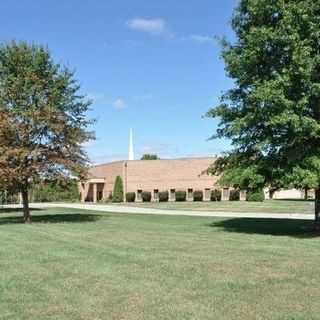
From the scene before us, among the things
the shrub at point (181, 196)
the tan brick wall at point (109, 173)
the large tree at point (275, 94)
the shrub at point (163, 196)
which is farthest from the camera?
the tan brick wall at point (109, 173)

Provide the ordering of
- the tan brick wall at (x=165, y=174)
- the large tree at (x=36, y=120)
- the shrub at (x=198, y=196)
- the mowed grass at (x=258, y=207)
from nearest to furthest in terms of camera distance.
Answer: the large tree at (x=36, y=120), the mowed grass at (x=258, y=207), the shrub at (x=198, y=196), the tan brick wall at (x=165, y=174)

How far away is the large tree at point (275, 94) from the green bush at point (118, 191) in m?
51.7

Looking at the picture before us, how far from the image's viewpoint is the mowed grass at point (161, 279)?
28.3 ft

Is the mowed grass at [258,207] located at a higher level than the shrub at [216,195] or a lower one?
lower

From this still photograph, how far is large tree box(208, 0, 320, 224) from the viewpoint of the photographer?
19.6m

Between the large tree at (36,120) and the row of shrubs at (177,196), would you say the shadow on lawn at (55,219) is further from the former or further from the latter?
the row of shrubs at (177,196)

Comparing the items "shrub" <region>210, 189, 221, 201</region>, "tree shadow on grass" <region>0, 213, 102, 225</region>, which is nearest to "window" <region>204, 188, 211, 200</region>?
"shrub" <region>210, 189, 221, 201</region>

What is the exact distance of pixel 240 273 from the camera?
11.7 metres

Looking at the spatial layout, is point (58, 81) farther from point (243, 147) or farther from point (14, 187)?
point (243, 147)

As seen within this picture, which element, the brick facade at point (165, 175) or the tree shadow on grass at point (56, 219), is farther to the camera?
the brick facade at point (165, 175)

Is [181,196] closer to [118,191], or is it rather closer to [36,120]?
[118,191]

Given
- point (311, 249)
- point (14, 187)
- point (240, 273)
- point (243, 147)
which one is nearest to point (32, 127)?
point (14, 187)

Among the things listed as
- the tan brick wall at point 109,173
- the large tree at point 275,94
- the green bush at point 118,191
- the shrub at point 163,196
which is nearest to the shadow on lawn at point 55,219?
the large tree at point 275,94

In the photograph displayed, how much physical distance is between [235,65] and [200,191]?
52.9 metres
